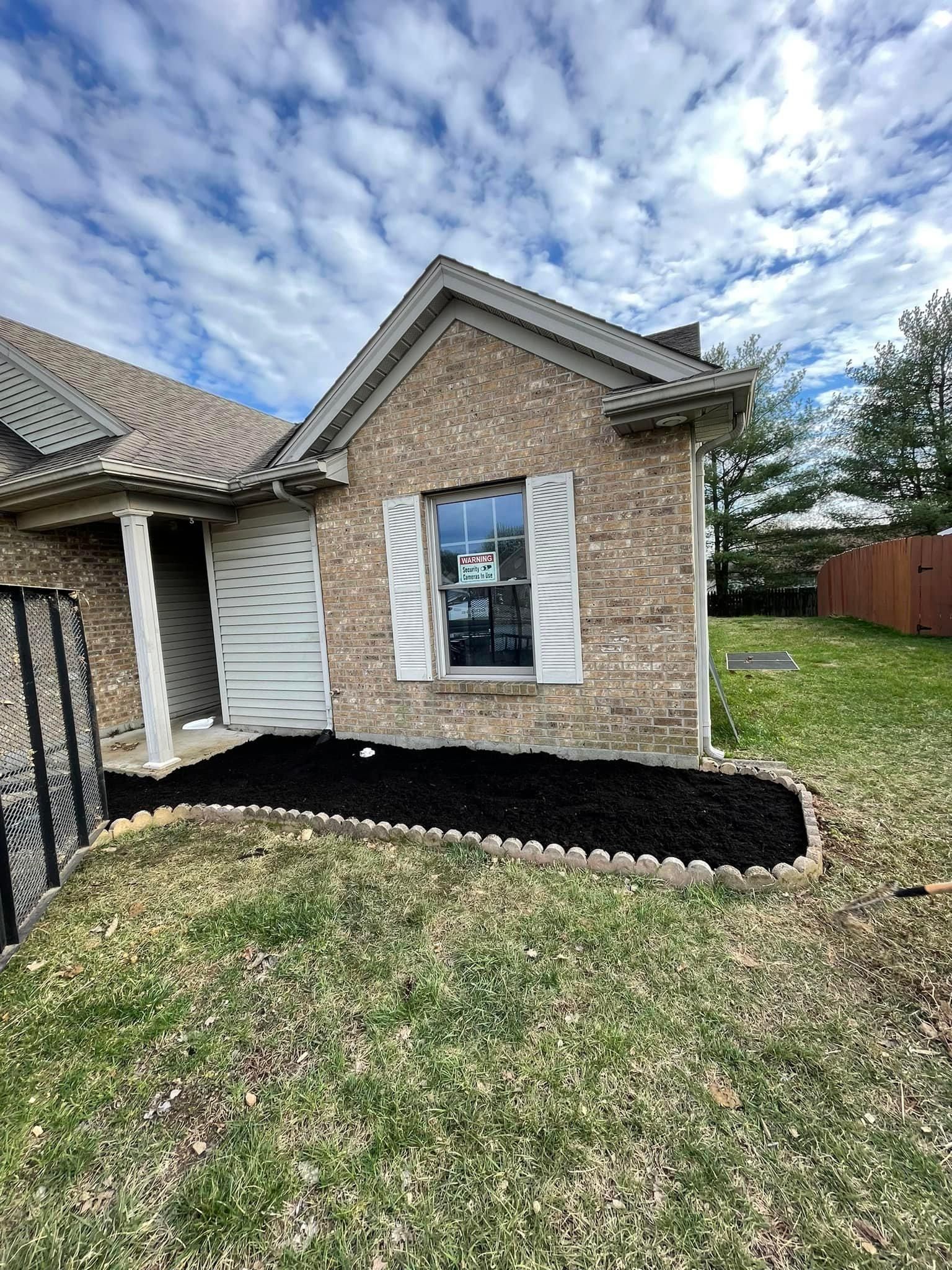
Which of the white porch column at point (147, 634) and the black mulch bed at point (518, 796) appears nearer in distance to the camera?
the black mulch bed at point (518, 796)

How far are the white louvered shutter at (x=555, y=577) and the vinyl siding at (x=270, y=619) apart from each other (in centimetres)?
285

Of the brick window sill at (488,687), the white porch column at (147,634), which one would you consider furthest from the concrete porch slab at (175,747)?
the brick window sill at (488,687)

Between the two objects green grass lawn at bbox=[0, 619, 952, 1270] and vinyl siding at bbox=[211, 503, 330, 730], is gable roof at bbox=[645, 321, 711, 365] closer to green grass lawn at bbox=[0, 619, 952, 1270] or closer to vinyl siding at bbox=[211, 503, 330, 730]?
vinyl siding at bbox=[211, 503, 330, 730]

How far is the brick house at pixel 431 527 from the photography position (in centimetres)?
462

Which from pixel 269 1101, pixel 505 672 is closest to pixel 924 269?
pixel 505 672

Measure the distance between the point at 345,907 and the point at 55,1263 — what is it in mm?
1749

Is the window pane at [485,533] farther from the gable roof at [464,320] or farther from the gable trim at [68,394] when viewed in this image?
the gable trim at [68,394]

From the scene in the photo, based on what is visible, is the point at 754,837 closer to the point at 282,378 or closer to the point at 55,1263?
the point at 55,1263

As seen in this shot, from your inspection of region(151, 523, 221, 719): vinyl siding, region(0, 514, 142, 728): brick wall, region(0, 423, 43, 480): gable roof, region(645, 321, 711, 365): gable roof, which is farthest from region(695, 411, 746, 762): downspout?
region(0, 423, 43, 480): gable roof

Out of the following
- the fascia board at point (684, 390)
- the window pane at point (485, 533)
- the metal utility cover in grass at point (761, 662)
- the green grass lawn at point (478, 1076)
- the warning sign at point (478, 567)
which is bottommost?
the green grass lawn at point (478, 1076)

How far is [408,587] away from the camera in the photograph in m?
5.70

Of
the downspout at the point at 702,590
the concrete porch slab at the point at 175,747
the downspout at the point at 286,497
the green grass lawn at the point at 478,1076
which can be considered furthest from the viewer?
the concrete porch slab at the point at 175,747

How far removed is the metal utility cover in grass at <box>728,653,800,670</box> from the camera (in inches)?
363

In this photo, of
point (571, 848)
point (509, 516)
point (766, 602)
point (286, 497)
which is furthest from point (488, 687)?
point (766, 602)
